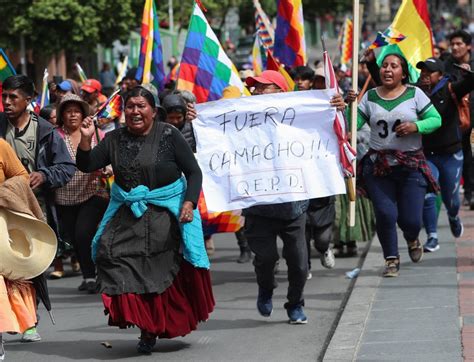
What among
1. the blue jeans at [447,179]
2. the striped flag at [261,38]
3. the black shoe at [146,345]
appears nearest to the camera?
the black shoe at [146,345]

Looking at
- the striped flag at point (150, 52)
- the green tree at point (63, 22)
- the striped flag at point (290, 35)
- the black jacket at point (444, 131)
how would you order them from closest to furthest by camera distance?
the black jacket at point (444, 131)
the striped flag at point (290, 35)
the striped flag at point (150, 52)
the green tree at point (63, 22)

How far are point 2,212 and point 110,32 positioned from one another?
1035 inches

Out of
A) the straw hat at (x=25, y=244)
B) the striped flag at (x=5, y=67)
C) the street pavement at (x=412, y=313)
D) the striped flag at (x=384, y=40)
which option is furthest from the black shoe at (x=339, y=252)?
the straw hat at (x=25, y=244)

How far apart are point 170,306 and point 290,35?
6.43 m

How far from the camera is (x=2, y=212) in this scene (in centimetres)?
783

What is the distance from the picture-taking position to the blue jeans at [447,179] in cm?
1208

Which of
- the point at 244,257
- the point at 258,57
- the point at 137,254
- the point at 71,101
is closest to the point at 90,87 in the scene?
the point at 244,257

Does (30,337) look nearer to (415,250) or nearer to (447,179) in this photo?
(415,250)

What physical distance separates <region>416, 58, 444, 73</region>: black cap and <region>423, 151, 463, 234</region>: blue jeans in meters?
0.80

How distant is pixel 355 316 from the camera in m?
8.95

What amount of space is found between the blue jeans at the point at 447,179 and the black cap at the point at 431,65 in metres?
0.80

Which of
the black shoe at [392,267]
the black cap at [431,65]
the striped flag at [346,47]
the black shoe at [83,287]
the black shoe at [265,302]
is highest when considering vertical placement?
the black cap at [431,65]

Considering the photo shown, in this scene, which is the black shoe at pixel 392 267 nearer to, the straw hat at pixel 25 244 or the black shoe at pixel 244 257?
the black shoe at pixel 244 257

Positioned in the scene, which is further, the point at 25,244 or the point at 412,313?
the point at 412,313
